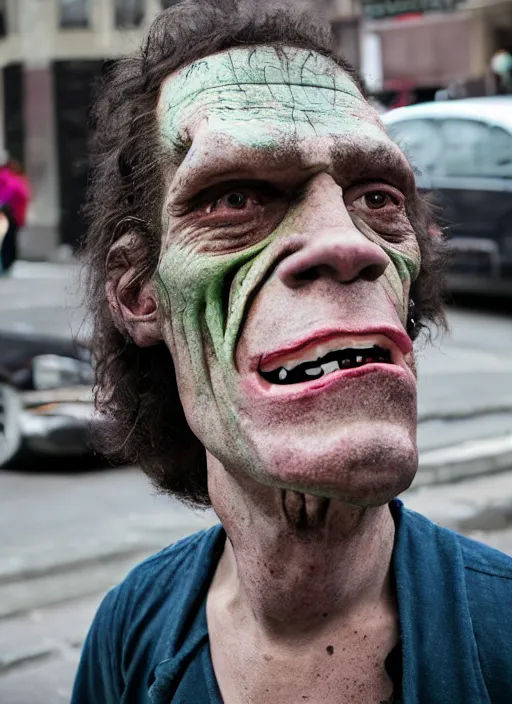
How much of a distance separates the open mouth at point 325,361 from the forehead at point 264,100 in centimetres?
35

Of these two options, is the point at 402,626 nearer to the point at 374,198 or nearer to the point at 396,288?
the point at 396,288

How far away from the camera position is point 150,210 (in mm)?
1936

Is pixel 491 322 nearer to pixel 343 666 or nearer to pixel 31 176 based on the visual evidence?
pixel 343 666

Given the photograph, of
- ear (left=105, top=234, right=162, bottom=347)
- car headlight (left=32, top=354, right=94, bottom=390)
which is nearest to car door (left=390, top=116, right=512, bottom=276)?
car headlight (left=32, top=354, right=94, bottom=390)

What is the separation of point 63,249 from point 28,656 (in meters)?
17.0

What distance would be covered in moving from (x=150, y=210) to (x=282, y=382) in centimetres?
49

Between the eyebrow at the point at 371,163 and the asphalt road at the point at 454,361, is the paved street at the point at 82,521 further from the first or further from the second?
the eyebrow at the point at 371,163

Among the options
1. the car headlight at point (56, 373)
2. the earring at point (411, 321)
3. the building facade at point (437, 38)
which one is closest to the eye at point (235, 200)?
the earring at point (411, 321)

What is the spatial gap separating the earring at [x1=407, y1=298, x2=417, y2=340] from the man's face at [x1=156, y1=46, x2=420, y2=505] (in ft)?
0.52

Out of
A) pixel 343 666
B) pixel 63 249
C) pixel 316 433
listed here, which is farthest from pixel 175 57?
pixel 63 249

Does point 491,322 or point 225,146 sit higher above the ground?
point 225,146

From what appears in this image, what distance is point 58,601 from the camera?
4504 mm

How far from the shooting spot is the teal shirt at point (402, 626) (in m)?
1.61

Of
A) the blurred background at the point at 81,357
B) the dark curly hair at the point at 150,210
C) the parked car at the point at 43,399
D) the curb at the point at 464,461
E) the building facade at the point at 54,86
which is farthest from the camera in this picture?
the building facade at the point at 54,86
